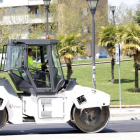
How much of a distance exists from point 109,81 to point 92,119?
21.7 m

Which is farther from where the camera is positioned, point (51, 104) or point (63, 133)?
point (63, 133)

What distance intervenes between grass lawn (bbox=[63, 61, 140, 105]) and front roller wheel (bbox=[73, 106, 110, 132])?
9.61 meters

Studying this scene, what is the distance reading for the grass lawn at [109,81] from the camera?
2275cm

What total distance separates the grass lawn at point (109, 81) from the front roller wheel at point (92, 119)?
378 inches

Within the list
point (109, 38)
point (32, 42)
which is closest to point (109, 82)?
point (109, 38)

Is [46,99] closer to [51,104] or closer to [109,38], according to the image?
[51,104]

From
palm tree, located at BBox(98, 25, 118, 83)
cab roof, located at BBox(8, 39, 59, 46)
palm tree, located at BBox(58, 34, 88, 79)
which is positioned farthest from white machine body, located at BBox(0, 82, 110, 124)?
palm tree, located at BBox(98, 25, 118, 83)

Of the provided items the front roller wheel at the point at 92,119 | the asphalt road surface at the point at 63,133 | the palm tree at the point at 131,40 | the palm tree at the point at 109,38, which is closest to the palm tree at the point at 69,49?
the palm tree at the point at 131,40

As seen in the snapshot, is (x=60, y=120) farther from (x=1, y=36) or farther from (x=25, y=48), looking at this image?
(x=1, y=36)

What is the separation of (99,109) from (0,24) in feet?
126

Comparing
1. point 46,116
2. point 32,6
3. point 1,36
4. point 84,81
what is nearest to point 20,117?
point 46,116

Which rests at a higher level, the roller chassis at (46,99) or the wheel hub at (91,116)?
the roller chassis at (46,99)

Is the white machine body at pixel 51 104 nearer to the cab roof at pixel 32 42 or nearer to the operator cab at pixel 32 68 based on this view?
the operator cab at pixel 32 68

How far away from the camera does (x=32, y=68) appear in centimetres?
1057
